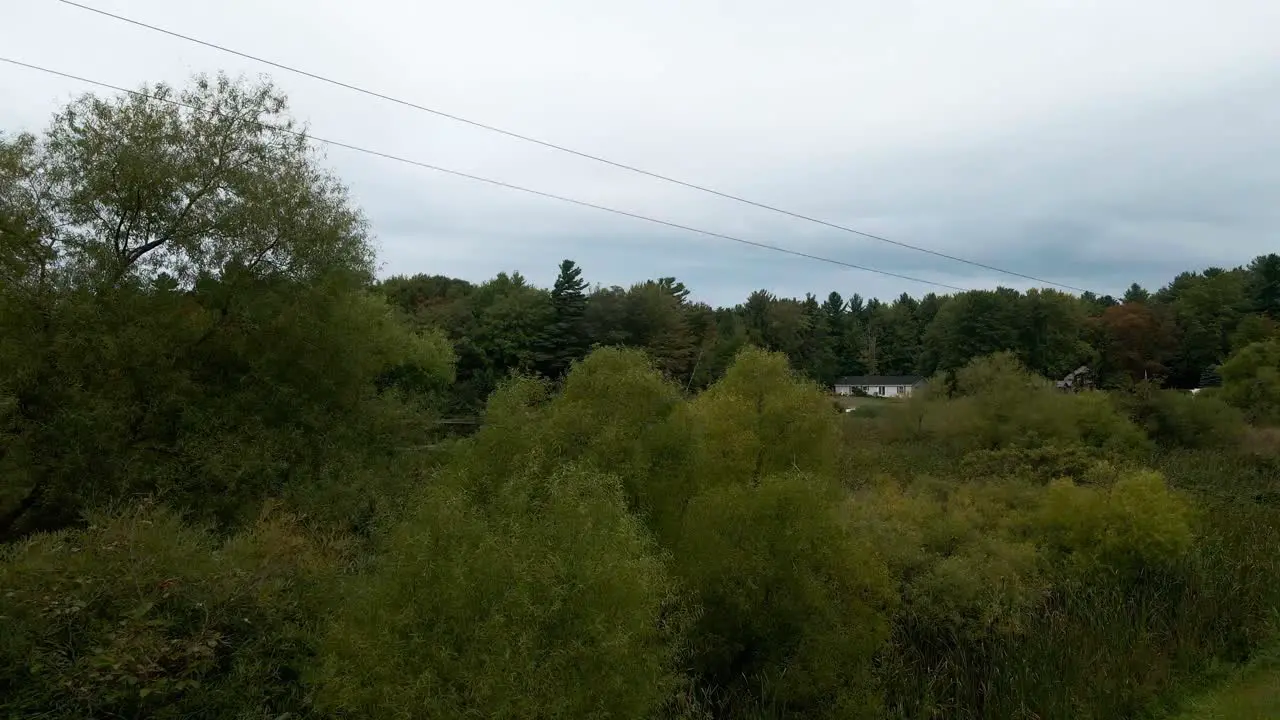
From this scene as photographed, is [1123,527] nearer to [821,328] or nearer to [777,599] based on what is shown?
[777,599]

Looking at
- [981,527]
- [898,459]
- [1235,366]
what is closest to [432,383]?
[898,459]

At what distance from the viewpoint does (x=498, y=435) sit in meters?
8.95

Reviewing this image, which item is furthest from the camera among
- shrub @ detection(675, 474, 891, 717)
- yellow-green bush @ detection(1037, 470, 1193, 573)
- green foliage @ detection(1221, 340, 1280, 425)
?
green foliage @ detection(1221, 340, 1280, 425)

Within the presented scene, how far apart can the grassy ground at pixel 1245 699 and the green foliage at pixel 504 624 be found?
28.7ft

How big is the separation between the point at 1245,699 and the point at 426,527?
1139cm

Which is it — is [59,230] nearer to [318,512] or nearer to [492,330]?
[318,512]

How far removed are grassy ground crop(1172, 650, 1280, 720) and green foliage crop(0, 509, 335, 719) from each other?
1129cm

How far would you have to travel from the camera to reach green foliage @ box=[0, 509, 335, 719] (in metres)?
6.41

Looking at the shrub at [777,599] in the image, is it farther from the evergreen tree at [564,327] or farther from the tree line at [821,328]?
the evergreen tree at [564,327]

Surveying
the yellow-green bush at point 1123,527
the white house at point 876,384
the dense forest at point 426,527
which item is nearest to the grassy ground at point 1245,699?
the dense forest at point 426,527

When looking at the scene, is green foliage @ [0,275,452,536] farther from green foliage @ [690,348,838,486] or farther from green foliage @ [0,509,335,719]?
green foliage @ [690,348,838,486]

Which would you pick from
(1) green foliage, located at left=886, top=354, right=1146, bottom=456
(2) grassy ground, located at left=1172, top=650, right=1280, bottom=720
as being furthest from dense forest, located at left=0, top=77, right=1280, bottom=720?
(1) green foliage, located at left=886, top=354, right=1146, bottom=456

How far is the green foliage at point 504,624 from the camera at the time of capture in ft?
16.9

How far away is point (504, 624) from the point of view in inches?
203
